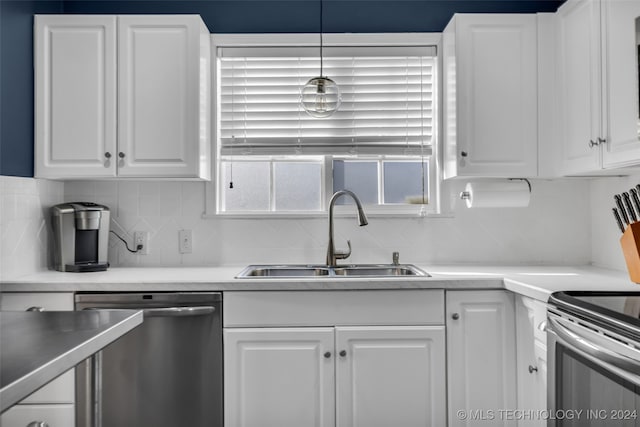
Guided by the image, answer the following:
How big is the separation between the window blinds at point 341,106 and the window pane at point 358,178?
0.10m

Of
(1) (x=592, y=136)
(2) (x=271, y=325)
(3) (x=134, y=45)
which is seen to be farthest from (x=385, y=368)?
(3) (x=134, y=45)

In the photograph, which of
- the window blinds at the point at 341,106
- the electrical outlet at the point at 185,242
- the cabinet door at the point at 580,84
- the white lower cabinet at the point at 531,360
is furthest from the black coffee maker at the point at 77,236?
the cabinet door at the point at 580,84

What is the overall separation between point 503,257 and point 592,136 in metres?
0.84

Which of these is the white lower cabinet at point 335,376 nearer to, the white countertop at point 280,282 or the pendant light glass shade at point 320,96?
the white countertop at point 280,282

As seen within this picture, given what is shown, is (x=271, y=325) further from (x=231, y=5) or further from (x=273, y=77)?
(x=231, y=5)

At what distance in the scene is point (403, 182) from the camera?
2693 millimetres

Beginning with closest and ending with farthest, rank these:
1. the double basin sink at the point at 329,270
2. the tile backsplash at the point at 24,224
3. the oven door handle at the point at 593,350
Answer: the oven door handle at the point at 593,350, the tile backsplash at the point at 24,224, the double basin sink at the point at 329,270

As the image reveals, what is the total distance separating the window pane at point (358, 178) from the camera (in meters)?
2.69

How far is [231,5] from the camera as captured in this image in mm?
2656

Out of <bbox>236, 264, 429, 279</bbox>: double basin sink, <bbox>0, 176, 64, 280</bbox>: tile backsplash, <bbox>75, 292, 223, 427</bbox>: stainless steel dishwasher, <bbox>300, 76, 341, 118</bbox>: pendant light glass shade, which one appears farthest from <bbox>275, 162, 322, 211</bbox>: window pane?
<bbox>0, 176, 64, 280</bbox>: tile backsplash

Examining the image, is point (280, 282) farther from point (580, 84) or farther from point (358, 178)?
point (580, 84)

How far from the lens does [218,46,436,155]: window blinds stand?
2637mm

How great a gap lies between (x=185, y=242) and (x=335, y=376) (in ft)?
3.76

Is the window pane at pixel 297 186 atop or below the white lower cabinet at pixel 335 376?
atop
